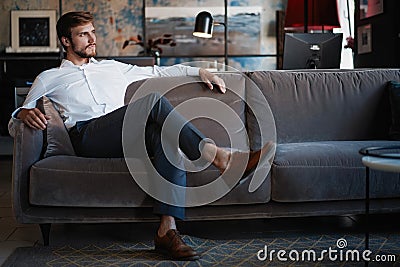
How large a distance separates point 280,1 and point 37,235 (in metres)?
4.87

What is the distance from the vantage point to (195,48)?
7250 mm

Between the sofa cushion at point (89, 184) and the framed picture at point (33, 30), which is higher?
the framed picture at point (33, 30)

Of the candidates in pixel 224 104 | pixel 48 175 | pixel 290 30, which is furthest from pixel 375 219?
pixel 290 30

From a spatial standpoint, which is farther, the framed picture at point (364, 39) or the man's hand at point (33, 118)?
the framed picture at point (364, 39)

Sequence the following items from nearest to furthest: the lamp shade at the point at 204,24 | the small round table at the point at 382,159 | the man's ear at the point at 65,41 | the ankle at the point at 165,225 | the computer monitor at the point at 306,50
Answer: the small round table at the point at 382,159 < the ankle at the point at 165,225 < the man's ear at the point at 65,41 < the computer monitor at the point at 306,50 < the lamp shade at the point at 204,24

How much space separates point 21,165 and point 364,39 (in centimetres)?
441

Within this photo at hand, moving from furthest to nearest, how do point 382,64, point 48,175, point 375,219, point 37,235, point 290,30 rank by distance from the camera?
point 290,30, point 382,64, point 375,219, point 37,235, point 48,175

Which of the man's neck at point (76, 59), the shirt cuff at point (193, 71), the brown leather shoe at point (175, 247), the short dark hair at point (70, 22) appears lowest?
the brown leather shoe at point (175, 247)

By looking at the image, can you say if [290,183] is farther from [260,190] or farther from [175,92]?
[175,92]

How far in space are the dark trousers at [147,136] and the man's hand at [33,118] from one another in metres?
0.22

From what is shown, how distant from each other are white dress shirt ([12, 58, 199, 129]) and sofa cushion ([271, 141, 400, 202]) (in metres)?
0.93

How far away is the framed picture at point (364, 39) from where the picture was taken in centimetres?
620

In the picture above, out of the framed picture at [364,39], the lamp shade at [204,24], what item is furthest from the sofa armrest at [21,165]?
the framed picture at [364,39]

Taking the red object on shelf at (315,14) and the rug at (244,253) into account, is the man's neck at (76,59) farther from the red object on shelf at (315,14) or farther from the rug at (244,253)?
the red object on shelf at (315,14)
